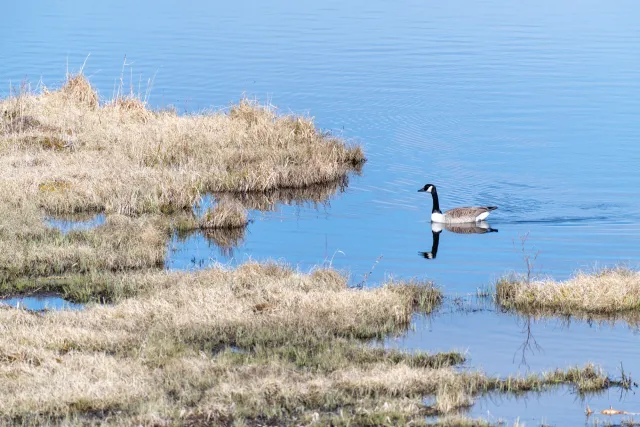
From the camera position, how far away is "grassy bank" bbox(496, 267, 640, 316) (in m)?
14.6

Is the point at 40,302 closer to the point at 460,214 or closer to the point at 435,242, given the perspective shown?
the point at 435,242

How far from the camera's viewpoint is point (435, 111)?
33.2 m

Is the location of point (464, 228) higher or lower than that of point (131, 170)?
lower

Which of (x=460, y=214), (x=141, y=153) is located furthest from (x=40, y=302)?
(x=460, y=214)

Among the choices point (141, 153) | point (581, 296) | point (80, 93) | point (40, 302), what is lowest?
point (40, 302)

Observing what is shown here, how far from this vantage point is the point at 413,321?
14.3 metres

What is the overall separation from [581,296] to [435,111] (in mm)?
19034

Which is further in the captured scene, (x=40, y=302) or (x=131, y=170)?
(x=131, y=170)

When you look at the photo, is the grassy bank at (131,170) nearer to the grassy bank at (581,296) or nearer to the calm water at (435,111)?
the calm water at (435,111)

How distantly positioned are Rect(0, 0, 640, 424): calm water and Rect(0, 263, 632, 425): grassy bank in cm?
67

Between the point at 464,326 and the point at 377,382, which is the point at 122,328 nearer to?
the point at 377,382

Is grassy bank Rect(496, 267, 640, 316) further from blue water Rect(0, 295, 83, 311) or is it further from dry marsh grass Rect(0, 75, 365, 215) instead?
dry marsh grass Rect(0, 75, 365, 215)

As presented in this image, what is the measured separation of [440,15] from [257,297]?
4749 centimetres

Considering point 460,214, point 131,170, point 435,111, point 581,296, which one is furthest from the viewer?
point 435,111
